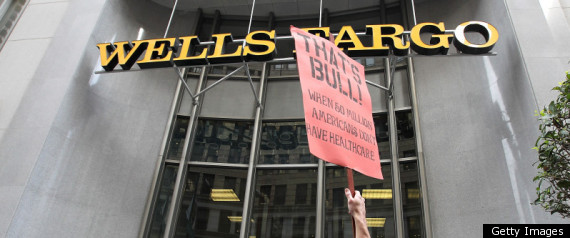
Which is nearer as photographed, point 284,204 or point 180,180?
point 284,204

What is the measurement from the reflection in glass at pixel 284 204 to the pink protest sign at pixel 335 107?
4813mm

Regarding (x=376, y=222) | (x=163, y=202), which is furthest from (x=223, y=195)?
(x=376, y=222)

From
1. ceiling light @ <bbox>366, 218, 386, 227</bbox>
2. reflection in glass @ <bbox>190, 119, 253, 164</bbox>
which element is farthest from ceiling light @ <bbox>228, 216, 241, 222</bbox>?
ceiling light @ <bbox>366, 218, 386, 227</bbox>

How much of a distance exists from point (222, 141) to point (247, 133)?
70 centimetres

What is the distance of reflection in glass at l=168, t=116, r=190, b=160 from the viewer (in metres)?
9.86

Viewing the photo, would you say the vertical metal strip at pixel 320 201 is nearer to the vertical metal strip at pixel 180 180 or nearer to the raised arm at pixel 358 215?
the vertical metal strip at pixel 180 180

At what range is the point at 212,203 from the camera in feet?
30.1

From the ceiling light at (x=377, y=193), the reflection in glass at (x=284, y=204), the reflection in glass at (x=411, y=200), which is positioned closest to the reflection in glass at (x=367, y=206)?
the ceiling light at (x=377, y=193)

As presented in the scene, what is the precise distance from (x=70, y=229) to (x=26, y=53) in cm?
434

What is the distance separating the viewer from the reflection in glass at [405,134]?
29.4ft

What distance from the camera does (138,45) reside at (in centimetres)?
851

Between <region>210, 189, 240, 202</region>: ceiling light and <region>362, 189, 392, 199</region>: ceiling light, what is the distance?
10.1 feet

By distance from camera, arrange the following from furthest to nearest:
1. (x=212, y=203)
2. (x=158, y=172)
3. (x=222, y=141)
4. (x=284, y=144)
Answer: (x=222, y=141) → (x=284, y=144) → (x=158, y=172) → (x=212, y=203)

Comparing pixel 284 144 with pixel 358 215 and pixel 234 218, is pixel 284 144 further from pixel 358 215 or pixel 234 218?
pixel 358 215
